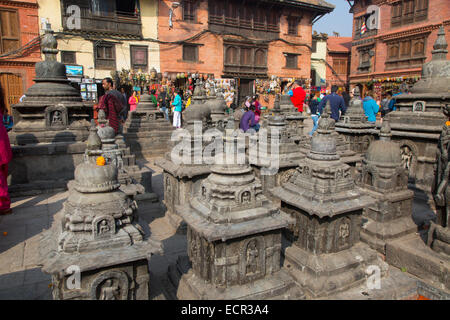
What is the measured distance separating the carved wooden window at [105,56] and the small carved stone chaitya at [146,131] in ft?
29.8

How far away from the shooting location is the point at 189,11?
23.3 m

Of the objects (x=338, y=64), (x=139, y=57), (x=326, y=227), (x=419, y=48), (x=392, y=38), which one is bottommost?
(x=326, y=227)

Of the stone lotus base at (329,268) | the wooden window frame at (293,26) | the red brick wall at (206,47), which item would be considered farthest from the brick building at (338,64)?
the stone lotus base at (329,268)

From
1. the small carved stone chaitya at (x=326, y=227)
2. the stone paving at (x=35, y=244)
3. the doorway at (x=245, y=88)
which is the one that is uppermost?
the doorway at (x=245, y=88)

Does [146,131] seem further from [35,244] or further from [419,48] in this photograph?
[419,48]

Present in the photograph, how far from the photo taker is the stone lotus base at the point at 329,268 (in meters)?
4.18

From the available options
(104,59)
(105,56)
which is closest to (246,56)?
(105,56)

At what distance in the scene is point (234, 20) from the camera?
82.2 ft

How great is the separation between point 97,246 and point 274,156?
462 centimetres

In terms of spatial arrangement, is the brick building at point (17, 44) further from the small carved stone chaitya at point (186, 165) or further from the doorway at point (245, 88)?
the small carved stone chaitya at point (186, 165)

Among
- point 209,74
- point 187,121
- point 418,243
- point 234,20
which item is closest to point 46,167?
point 187,121

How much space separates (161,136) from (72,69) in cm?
1009

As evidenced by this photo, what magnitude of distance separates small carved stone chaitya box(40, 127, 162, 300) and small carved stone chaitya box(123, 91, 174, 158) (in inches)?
370

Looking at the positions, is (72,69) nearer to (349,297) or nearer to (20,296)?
(20,296)
